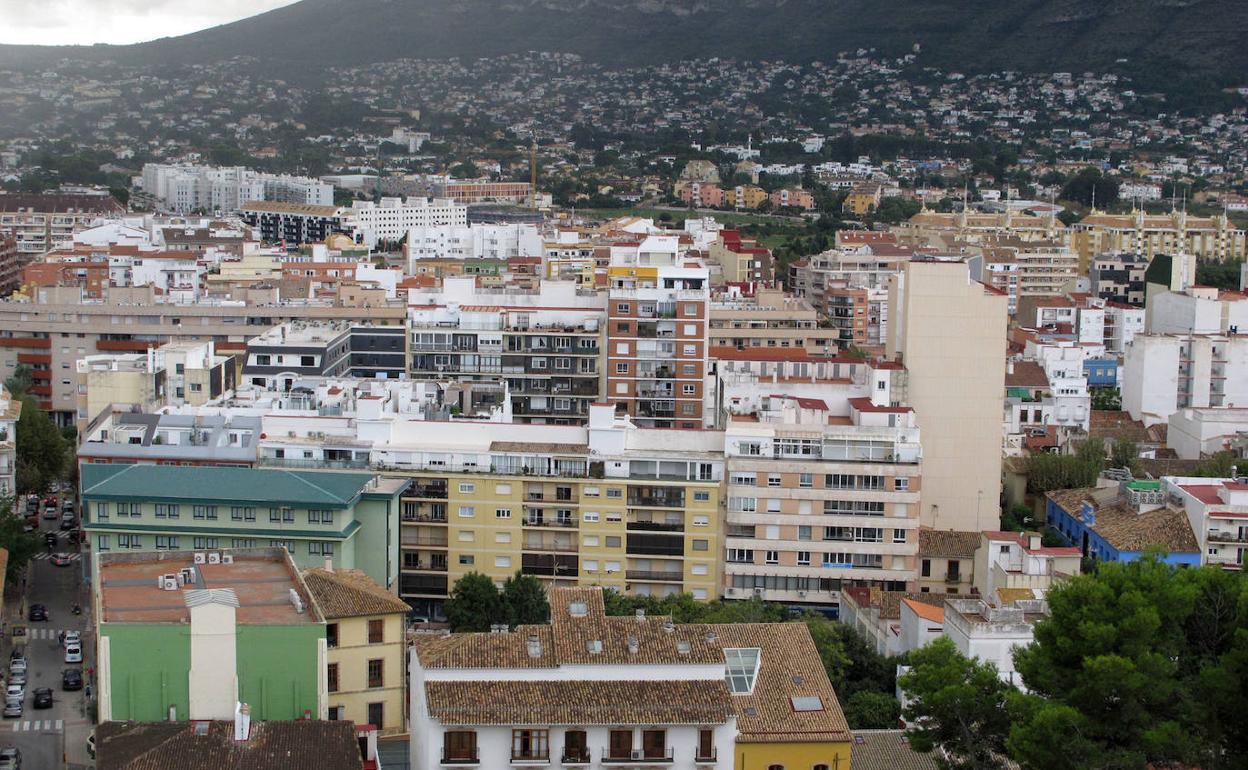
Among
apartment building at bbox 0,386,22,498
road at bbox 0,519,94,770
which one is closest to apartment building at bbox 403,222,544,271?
apartment building at bbox 0,386,22,498

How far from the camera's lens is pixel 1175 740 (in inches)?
684

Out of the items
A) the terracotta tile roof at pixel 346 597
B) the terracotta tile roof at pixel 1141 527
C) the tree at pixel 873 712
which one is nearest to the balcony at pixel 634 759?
the terracotta tile roof at pixel 346 597

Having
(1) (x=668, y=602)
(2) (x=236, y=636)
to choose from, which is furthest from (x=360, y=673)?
(1) (x=668, y=602)

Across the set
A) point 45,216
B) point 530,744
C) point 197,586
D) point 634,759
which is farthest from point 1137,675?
point 45,216

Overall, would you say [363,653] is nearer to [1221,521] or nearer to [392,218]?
[1221,521]

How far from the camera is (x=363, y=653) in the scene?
21578mm

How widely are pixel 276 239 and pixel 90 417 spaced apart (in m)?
60.7

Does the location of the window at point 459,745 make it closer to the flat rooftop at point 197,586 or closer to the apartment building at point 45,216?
the flat rooftop at point 197,586

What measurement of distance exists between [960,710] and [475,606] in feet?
33.7

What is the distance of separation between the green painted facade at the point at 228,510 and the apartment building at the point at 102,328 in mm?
22354

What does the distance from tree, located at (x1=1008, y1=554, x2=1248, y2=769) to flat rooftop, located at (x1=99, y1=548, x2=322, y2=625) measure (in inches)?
301

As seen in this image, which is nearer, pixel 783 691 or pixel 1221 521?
pixel 783 691

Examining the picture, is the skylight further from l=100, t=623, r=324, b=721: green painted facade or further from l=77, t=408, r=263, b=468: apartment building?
l=77, t=408, r=263, b=468: apartment building

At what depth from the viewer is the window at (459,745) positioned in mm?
17672
